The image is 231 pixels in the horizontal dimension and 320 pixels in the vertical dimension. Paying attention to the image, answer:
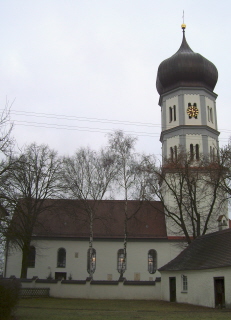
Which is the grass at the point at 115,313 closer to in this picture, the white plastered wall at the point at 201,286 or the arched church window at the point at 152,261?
the white plastered wall at the point at 201,286

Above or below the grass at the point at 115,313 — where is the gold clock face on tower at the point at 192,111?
above

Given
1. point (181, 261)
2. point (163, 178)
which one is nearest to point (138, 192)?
point (163, 178)

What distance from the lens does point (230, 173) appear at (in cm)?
2717

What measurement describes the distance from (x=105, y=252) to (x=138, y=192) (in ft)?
30.4

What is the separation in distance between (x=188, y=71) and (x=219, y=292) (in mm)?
24520

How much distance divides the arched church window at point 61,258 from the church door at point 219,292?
20.0 metres

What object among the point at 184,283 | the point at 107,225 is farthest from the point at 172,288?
the point at 107,225

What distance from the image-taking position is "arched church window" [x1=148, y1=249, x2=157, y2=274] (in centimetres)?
3825

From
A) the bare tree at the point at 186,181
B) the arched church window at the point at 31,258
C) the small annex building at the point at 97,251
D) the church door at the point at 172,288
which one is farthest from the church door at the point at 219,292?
the arched church window at the point at 31,258

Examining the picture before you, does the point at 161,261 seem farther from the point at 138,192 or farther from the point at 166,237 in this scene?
the point at 138,192

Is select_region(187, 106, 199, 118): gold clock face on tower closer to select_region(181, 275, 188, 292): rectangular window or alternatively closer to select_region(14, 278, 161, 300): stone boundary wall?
select_region(14, 278, 161, 300): stone boundary wall

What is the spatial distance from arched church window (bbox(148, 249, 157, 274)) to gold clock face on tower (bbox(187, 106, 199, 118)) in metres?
14.0

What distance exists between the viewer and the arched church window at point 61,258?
38.8 meters

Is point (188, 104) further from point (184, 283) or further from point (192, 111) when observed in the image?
point (184, 283)
